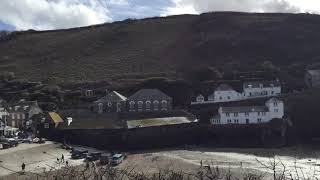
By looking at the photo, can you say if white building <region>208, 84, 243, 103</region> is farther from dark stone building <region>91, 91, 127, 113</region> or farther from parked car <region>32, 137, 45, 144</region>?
parked car <region>32, 137, 45, 144</region>

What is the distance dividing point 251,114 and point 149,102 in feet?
38.7

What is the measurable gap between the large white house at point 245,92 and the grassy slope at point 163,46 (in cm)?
1297

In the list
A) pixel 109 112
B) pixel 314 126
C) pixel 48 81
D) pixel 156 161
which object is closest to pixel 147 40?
pixel 48 81

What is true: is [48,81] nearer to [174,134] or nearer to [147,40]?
[147,40]

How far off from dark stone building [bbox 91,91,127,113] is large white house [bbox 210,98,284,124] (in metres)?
11.4

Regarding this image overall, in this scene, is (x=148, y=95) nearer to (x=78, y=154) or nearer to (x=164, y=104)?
(x=164, y=104)

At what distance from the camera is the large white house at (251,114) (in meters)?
53.2

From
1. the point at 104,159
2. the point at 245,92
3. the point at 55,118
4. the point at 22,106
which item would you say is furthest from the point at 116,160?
the point at 245,92

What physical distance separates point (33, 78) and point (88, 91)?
1693 cm

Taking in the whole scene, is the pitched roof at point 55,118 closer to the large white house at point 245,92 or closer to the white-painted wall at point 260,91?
the large white house at point 245,92

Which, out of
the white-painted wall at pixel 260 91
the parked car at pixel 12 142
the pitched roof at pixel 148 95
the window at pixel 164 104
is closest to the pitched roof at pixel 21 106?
the pitched roof at pixel 148 95

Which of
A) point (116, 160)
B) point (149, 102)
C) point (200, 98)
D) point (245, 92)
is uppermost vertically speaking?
point (245, 92)

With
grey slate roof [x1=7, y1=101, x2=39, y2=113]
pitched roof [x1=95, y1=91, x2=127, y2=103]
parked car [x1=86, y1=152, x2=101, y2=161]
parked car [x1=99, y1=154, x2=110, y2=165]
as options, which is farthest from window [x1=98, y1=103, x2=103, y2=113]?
parked car [x1=99, y1=154, x2=110, y2=165]

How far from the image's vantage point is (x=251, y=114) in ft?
175
